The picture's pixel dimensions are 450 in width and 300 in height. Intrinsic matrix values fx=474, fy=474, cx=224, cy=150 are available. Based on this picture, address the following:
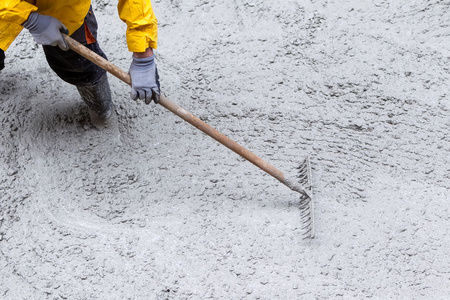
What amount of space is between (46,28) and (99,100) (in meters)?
0.55

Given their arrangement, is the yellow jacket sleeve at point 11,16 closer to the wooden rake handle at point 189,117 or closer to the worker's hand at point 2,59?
the wooden rake handle at point 189,117

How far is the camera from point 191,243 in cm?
196

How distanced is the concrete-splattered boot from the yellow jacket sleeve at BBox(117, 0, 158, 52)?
1.55ft

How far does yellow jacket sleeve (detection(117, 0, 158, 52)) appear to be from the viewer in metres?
1.72

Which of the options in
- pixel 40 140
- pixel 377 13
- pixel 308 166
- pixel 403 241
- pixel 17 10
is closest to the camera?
pixel 17 10

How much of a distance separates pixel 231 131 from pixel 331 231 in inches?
27.4

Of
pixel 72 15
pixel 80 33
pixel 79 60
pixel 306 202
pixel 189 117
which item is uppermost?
pixel 72 15

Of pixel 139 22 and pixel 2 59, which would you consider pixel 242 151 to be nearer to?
pixel 139 22

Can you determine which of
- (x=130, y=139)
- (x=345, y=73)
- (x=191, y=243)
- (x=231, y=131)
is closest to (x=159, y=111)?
(x=130, y=139)

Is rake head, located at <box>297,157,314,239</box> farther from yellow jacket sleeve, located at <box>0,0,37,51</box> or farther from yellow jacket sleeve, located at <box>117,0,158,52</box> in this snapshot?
yellow jacket sleeve, located at <box>0,0,37,51</box>

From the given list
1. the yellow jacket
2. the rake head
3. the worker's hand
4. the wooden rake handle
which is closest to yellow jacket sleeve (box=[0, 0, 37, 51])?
the yellow jacket

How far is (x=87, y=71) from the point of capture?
209 centimetres

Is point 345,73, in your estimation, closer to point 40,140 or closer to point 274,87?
point 274,87

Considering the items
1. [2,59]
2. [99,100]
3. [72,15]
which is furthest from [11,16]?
[2,59]
